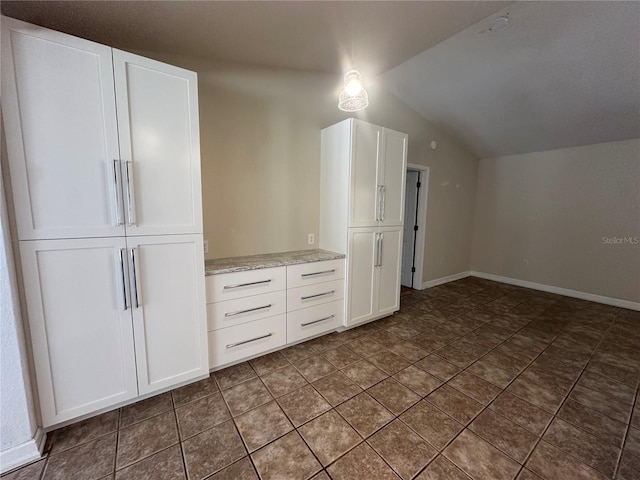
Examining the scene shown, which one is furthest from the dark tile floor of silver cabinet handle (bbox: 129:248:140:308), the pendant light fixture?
the pendant light fixture

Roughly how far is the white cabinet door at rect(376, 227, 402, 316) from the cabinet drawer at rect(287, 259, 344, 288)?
601 millimetres

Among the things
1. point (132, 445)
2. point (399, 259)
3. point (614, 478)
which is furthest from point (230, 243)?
point (614, 478)

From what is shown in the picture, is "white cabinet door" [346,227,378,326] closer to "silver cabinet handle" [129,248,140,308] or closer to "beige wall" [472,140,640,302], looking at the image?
"silver cabinet handle" [129,248,140,308]

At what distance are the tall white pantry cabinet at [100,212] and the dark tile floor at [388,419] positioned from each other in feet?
1.20

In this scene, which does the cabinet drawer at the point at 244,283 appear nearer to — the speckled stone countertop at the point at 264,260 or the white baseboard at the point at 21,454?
the speckled stone countertop at the point at 264,260

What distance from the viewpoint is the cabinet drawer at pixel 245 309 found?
2113 millimetres

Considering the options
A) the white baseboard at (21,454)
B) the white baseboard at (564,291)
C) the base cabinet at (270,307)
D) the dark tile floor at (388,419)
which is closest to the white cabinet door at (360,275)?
the base cabinet at (270,307)

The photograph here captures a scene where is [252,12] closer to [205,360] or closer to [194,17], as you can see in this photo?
[194,17]

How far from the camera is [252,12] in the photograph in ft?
5.94

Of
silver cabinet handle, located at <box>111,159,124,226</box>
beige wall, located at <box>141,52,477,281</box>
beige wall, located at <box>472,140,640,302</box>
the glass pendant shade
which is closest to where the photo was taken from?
silver cabinet handle, located at <box>111,159,124,226</box>

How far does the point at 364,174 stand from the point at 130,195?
7.06 feet

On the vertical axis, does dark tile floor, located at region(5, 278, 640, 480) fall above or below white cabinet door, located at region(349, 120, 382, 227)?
below

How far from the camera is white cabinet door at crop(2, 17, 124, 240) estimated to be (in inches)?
52.6

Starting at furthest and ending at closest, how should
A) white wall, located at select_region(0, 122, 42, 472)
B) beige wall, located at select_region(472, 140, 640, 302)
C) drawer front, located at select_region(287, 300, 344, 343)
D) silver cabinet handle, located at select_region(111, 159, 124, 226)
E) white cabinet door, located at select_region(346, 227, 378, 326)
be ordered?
beige wall, located at select_region(472, 140, 640, 302) < white cabinet door, located at select_region(346, 227, 378, 326) < drawer front, located at select_region(287, 300, 344, 343) < silver cabinet handle, located at select_region(111, 159, 124, 226) < white wall, located at select_region(0, 122, 42, 472)
